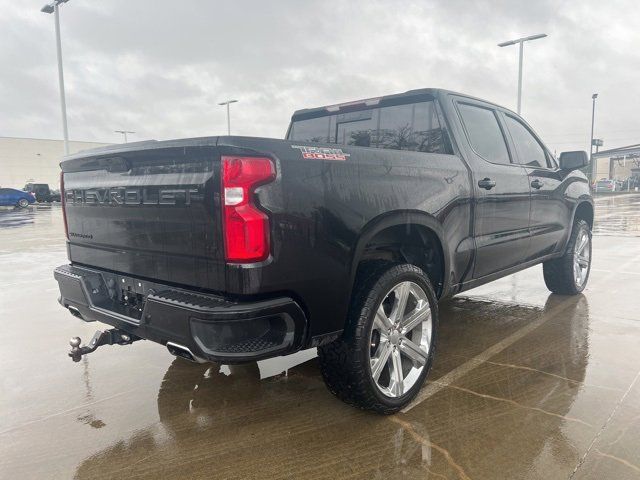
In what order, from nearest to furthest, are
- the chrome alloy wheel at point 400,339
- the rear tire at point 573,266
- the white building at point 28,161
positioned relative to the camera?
the chrome alloy wheel at point 400,339 < the rear tire at point 573,266 < the white building at point 28,161

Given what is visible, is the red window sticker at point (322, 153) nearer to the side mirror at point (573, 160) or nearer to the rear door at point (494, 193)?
the rear door at point (494, 193)

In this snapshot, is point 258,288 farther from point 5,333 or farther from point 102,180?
point 5,333

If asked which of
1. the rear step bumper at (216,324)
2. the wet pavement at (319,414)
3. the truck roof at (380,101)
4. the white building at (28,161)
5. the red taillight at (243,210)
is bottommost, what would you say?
the wet pavement at (319,414)

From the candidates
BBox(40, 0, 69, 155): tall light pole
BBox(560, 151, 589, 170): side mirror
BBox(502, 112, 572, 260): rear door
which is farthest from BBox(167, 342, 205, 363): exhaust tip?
BBox(40, 0, 69, 155): tall light pole

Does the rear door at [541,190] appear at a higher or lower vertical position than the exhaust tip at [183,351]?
higher

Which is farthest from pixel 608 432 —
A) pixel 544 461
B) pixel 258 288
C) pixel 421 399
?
pixel 258 288

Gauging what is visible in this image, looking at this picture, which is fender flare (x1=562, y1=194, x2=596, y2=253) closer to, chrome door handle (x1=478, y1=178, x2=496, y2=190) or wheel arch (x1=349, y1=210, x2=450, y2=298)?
chrome door handle (x1=478, y1=178, x2=496, y2=190)

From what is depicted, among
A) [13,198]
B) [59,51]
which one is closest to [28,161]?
[13,198]

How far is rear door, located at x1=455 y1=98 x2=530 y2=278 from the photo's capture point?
3.71 meters

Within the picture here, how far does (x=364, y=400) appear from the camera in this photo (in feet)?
9.00

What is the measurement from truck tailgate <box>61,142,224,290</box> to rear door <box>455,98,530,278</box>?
2145 mm

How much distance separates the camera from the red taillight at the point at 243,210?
85.9 inches

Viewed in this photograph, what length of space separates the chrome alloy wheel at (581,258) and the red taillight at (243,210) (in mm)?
4518

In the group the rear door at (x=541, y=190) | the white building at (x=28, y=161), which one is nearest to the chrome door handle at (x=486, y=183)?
the rear door at (x=541, y=190)
